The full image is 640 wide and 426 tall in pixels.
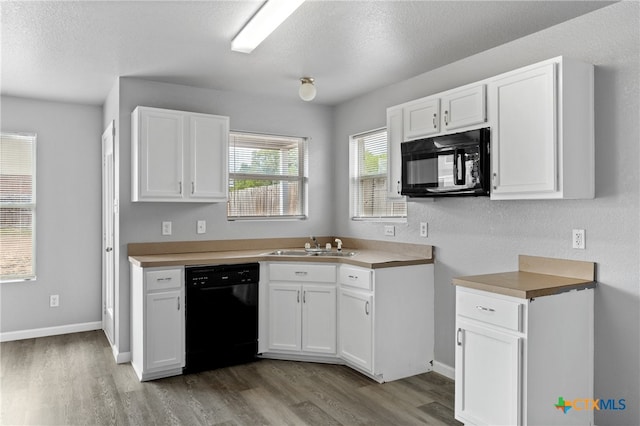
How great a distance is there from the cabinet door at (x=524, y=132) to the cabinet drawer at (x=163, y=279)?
2.43 m

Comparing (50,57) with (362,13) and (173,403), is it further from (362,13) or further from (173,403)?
(173,403)

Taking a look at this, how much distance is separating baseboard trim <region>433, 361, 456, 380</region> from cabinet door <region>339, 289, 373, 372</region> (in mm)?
605

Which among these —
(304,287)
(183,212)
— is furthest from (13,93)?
(304,287)

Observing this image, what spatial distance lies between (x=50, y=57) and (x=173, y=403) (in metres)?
2.72

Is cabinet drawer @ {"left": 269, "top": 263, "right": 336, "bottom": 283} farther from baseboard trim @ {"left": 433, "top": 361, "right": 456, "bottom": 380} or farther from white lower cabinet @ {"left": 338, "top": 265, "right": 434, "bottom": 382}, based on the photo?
baseboard trim @ {"left": 433, "top": 361, "right": 456, "bottom": 380}

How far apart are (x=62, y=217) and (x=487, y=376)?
448 cm

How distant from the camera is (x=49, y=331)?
473cm

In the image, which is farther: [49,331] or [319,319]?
[49,331]

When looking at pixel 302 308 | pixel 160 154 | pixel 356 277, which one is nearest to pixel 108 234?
pixel 160 154

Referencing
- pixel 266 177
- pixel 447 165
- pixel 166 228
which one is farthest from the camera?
pixel 266 177

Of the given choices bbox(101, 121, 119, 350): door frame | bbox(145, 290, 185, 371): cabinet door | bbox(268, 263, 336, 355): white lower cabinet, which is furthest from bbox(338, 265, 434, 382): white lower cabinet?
bbox(101, 121, 119, 350): door frame

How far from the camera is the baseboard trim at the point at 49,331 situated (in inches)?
178

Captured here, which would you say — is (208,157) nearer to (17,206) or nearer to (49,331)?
(17,206)

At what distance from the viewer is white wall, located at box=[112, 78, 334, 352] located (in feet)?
12.7
